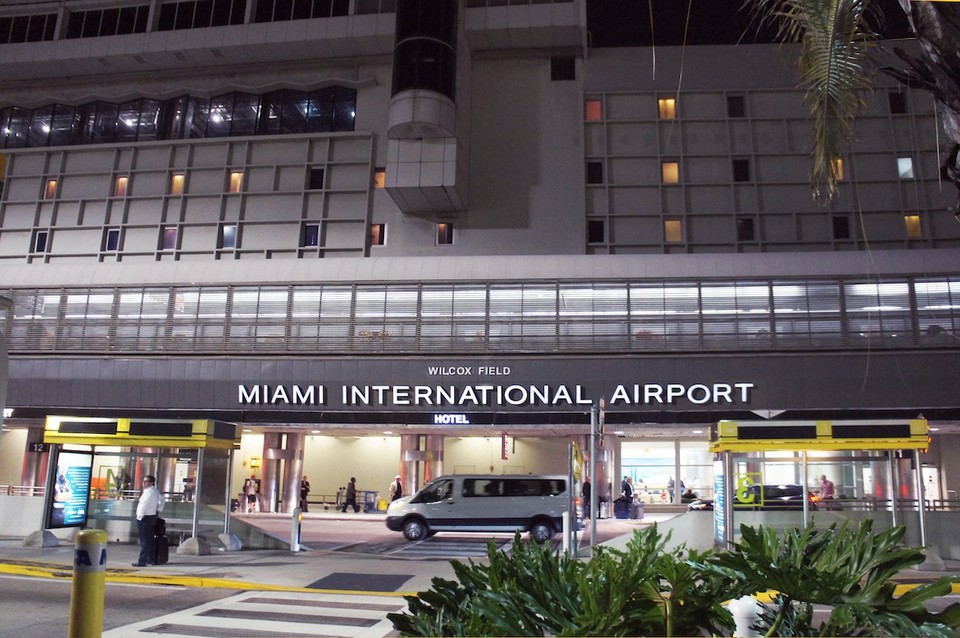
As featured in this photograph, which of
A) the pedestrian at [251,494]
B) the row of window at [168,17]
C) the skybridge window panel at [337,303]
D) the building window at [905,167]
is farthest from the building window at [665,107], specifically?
the pedestrian at [251,494]

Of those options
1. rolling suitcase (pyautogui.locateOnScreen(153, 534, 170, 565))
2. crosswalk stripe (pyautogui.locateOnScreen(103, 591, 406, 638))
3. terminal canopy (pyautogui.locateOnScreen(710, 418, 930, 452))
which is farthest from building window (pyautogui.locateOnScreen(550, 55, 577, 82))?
crosswalk stripe (pyautogui.locateOnScreen(103, 591, 406, 638))

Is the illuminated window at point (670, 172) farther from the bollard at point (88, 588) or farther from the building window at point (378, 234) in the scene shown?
the bollard at point (88, 588)

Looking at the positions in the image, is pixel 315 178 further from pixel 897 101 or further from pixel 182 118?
pixel 897 101

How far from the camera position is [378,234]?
34.6 m

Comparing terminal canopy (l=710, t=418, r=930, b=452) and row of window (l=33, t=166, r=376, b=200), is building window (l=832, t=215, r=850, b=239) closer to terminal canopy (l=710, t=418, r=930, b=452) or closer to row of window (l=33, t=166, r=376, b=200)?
terminal canopy (l=710, t=418, r=930, b=452)

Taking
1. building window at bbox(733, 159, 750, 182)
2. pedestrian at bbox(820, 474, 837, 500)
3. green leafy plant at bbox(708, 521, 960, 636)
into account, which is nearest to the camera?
green leafy plant at bbox(708, 521, 960, 636)

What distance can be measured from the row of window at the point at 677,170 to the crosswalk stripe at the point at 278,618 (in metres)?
24.3

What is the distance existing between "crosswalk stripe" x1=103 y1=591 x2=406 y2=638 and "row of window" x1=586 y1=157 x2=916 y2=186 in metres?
24.3

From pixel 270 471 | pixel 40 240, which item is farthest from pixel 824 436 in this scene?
pixel 40 240

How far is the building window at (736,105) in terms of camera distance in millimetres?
33916

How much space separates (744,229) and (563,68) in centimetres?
1065

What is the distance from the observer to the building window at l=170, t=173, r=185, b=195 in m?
36.3

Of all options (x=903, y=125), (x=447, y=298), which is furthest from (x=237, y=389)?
(x=903, y=125)

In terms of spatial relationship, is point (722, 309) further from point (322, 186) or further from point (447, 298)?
point (322, 186)
